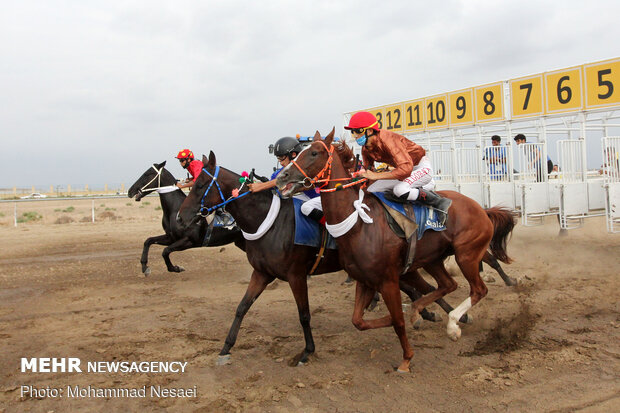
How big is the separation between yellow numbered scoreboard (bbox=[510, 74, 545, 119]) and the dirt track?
3.15 meters

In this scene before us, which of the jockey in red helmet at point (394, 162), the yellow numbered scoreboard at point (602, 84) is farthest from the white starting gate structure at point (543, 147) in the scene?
the jockey in red helmet at point (394, 162)

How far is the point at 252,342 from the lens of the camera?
5.26 m

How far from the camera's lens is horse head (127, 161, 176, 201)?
27.4 ft

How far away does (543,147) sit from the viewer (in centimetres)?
1021

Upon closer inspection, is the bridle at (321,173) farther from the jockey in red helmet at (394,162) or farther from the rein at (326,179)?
the jockey in red helmet at (394,162)

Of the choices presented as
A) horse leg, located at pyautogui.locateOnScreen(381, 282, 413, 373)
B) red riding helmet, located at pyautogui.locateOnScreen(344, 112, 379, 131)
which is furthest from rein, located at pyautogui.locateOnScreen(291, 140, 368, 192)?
horse leg, located at pyautogui.locateOnScreen(381, 282, 413, 373)

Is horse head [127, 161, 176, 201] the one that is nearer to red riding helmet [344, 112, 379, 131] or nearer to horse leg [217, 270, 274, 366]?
horse leg [217, 270, 274, 366]

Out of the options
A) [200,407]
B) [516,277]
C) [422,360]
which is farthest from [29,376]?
[516,277]

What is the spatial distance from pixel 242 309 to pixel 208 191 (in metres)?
1.31

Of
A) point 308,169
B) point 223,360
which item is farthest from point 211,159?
point 223,360

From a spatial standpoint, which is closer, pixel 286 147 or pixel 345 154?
pixel 345 154

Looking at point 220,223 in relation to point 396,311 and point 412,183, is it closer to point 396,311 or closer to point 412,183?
point 412,183

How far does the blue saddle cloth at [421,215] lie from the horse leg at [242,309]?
1.44m

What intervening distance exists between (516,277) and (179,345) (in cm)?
573
